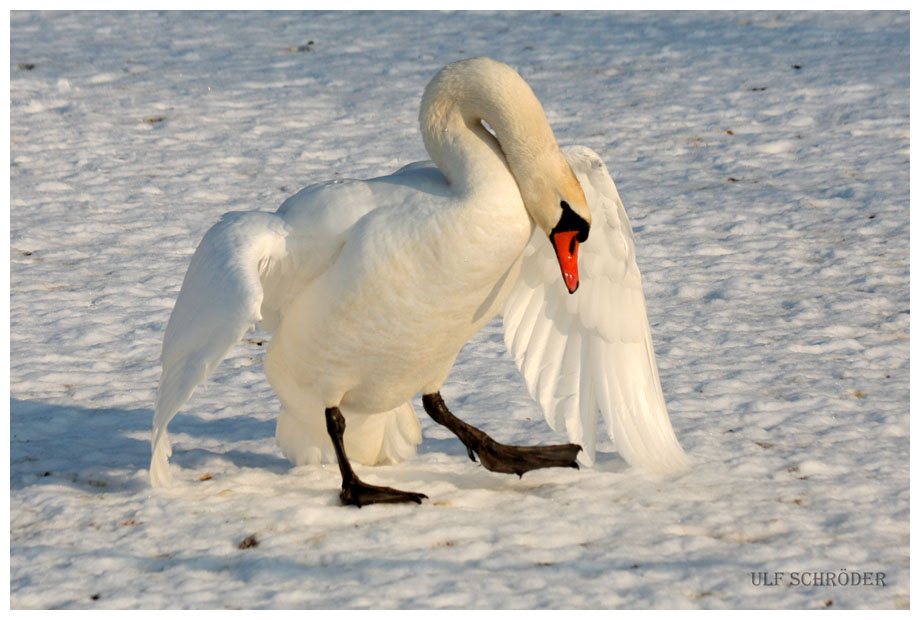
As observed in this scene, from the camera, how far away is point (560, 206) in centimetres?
366

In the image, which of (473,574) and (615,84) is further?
(615,84)

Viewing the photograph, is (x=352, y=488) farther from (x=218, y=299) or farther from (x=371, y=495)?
(x=218, y=299)

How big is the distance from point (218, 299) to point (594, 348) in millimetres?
1526

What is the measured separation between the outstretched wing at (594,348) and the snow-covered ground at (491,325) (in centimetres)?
16

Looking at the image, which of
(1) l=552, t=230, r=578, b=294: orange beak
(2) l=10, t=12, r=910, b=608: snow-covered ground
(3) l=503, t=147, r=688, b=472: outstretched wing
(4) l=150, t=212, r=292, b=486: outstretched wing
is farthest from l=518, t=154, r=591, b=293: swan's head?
(2) l=10, t=12, r=910, b=608: snow-covered ground

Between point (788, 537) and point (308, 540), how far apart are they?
142 centimetres

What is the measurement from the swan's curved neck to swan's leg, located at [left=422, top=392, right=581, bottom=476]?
0.97 m

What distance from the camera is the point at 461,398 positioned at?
5.03 metres

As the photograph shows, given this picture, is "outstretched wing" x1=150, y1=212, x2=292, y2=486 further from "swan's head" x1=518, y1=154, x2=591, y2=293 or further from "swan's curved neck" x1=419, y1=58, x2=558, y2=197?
"swan's head" x1=518, y1=154, x2=591, y2=293

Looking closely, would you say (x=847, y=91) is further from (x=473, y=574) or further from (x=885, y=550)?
(x=473, y=574)

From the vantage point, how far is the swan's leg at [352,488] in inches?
156

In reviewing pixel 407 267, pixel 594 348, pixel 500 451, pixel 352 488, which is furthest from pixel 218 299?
pixel 594 348

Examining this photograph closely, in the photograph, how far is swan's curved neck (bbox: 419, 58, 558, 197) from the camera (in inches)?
145

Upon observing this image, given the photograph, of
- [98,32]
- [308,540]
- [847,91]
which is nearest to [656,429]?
[308,540]
